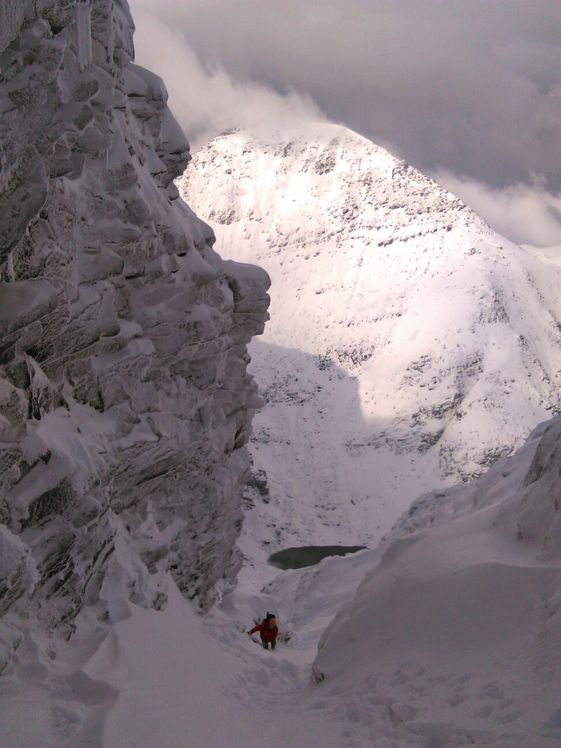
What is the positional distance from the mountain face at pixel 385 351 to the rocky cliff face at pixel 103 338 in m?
88.4

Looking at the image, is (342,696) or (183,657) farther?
(183,657)

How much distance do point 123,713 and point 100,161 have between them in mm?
11959

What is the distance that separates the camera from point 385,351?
158875 mm

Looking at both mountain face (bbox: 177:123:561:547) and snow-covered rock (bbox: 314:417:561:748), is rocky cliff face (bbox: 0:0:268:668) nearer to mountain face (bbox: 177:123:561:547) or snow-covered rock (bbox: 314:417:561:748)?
snow-covered rock (bbox: 314:417:561:748)

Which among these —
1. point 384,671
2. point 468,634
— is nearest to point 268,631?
point 384,671

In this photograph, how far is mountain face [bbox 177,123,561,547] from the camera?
131250 mm

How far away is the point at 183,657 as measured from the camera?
13711 mm

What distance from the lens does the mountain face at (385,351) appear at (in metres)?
131

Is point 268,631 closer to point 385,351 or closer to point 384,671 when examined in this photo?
point 384,671

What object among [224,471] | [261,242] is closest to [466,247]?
[261,242]

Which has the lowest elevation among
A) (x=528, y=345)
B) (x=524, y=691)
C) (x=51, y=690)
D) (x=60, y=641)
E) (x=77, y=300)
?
(x=528, y=345)

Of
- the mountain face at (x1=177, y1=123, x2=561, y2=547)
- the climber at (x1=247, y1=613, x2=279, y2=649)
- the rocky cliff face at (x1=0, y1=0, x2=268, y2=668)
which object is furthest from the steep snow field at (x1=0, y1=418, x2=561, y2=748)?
the mountain face at (x1=177, y1=123, x2=561, y2=547)

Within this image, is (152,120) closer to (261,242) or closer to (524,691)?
(524,691)

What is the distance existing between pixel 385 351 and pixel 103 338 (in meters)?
145
